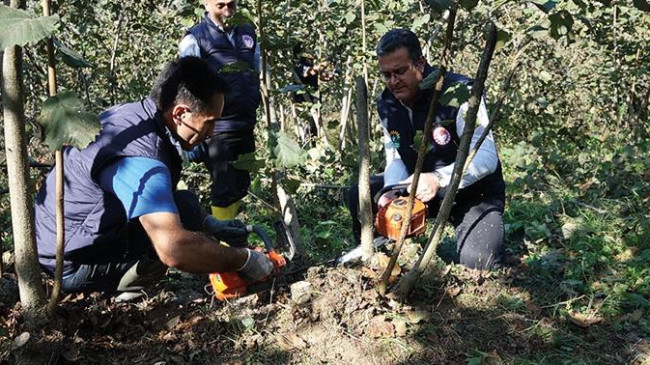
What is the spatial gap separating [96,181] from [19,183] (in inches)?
17.8

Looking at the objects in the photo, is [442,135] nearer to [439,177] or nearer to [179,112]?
[439,177]

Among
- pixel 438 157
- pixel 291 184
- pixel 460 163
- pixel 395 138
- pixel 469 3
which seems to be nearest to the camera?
pixel 469 3

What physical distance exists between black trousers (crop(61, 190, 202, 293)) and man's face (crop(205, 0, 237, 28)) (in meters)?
1.49

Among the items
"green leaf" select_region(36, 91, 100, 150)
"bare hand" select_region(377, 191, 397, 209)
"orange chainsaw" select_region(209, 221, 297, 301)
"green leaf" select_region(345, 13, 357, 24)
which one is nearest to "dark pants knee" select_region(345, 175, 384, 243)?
"bare hand" select_region(377, 191, 397, 209)

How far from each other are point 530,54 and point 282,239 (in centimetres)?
439

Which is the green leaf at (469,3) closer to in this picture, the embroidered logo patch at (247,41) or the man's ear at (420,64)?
the man's ear at (420,64)

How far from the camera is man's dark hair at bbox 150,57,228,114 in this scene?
2.35 meters

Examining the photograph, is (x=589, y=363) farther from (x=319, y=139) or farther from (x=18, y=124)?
(x=319, y=139)

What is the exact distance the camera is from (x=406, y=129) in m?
3.43

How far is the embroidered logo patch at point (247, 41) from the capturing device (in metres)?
3.97

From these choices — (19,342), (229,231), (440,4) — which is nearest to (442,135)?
(229,231)

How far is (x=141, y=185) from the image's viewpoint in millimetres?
2100

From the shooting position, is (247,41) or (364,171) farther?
(247,41)

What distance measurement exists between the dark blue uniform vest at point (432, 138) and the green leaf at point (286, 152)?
1084mm
